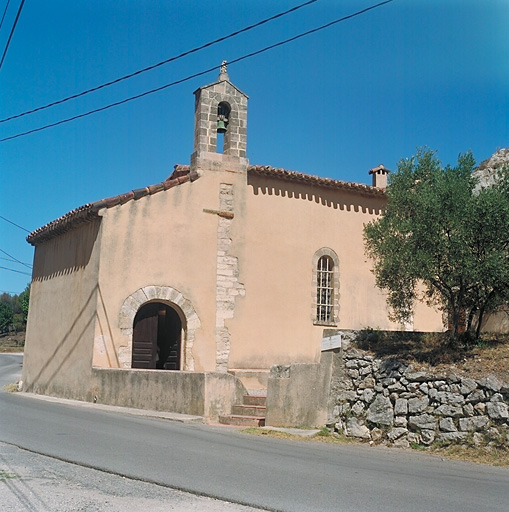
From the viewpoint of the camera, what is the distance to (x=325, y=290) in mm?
19391

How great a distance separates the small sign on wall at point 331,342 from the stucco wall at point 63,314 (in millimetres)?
6486

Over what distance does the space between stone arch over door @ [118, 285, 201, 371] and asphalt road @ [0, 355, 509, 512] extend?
456 cm

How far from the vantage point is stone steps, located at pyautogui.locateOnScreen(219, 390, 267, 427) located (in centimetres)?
1299

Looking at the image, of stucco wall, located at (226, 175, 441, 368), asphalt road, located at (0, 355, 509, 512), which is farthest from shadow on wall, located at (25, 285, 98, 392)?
asphalt road, located at (0, 355, 509, 512)

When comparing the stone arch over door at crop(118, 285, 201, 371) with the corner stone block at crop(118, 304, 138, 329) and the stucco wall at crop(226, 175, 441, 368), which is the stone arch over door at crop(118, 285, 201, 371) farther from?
the stucco wall at crop(226, 175, 441, 368)

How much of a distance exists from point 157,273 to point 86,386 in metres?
3.22

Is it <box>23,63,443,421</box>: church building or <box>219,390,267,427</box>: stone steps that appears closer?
<box>219,390,267,427</box>: stone steps

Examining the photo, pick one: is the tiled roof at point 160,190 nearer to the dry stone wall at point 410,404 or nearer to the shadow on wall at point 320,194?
the shadow on wall at point 320,194

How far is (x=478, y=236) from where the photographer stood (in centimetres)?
1103

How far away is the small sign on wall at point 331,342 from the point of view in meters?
12.0

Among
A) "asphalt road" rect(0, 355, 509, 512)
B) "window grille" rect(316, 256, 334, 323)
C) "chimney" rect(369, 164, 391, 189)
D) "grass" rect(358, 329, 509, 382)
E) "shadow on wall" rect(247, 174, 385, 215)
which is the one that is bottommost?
"asphalt road" rect(0, 355, 509, 512)

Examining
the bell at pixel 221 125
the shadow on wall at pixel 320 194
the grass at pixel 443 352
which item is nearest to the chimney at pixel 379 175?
the shadow on wall at pixel 320 194

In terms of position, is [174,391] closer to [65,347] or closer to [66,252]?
[65,347]

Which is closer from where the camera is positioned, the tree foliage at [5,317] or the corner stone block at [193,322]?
the corner stone block at [193,322]
